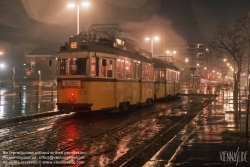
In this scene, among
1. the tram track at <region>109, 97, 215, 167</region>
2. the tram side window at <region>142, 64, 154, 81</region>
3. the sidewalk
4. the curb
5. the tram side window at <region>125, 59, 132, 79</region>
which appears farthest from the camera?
the tram side window at <region>142, 64, 154, 81</region>

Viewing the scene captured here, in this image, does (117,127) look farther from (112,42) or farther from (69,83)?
(112,42)

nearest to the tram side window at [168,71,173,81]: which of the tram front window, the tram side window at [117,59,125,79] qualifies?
the tram side window at [117,59,125,79]

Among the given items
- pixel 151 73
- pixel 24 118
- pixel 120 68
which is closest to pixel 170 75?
pixel 151 73

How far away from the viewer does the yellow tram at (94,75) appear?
1800cm

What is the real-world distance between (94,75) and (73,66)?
3.94 ft

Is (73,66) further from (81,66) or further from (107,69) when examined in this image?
(107,69)

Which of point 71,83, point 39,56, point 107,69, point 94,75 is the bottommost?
point 71,83

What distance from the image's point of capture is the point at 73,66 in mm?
18391

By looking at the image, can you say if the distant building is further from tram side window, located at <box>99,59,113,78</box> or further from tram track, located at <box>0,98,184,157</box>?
tram track, located at <box>0,98,184,157</box>

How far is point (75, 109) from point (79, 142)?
22.7ft

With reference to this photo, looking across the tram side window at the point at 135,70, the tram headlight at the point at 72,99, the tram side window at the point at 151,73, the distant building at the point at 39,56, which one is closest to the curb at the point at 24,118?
the tram headlight at the point at 72,99

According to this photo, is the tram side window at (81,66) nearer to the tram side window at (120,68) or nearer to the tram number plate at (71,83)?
the tram number plate at (71,83)

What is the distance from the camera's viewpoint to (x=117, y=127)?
1527 cm

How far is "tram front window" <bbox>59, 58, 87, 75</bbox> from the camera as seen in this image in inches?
714
